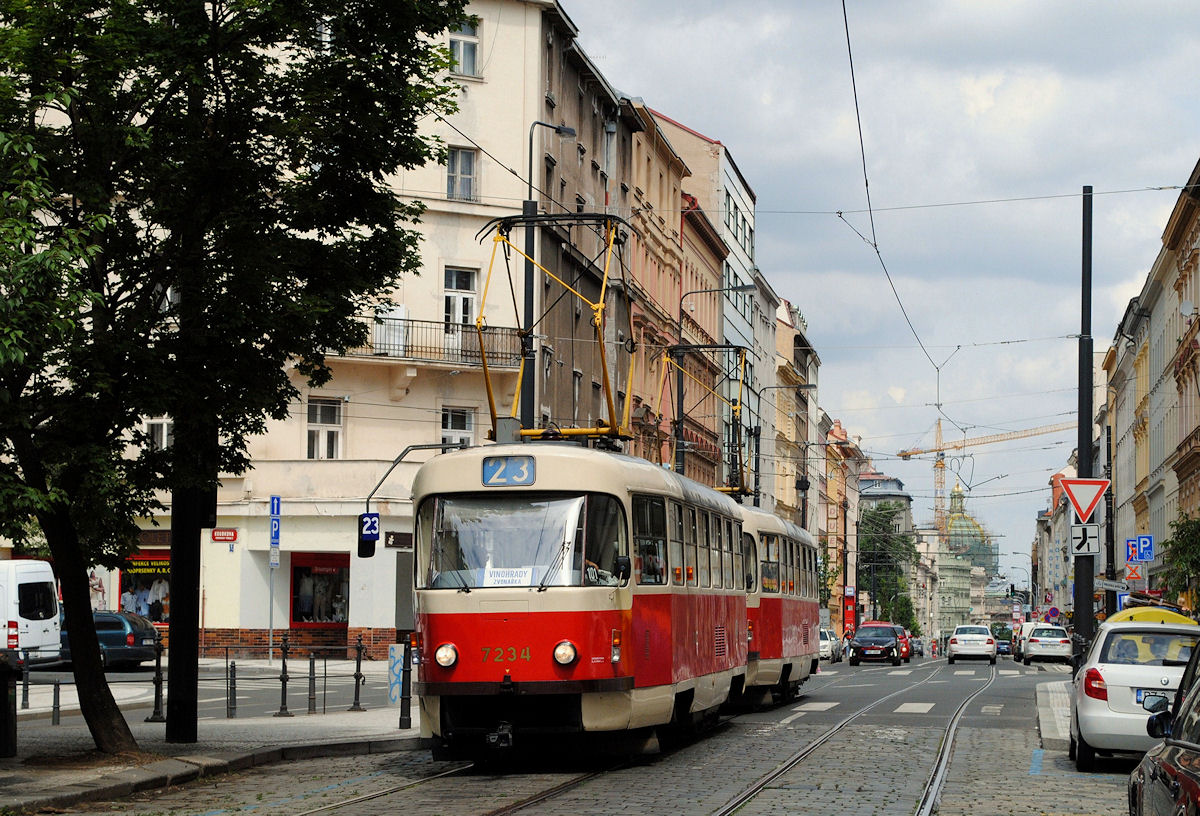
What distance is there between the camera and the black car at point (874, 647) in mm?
62844

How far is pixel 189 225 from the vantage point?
16.6 m

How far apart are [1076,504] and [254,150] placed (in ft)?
41.1

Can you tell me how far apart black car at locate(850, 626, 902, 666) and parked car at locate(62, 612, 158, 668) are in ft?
97.4

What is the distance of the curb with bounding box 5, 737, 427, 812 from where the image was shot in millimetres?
13625

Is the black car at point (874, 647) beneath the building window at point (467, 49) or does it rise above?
beneath

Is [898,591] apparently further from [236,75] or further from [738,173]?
[236,75]

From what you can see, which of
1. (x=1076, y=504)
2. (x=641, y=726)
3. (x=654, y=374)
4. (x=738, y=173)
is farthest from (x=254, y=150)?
(x=738, y=173)

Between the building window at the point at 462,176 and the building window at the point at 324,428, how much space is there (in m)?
6.56

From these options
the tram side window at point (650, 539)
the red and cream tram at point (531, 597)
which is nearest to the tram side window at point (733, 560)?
the tram side window at point (650, 539)

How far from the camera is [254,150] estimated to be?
56.0 ft

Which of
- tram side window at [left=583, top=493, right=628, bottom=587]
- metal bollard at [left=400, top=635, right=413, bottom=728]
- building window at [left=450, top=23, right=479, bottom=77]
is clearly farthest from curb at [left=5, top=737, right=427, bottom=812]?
building window at [left=450, top=23, right=479, bottom=77]

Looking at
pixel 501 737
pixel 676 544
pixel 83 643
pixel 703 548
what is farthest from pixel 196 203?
pixel 703 548

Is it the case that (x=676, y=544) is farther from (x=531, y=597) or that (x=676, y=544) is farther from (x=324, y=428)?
(x=324, y=428)

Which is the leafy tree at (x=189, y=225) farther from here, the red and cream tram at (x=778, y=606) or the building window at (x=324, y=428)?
the building window at (x=324, y=428)
